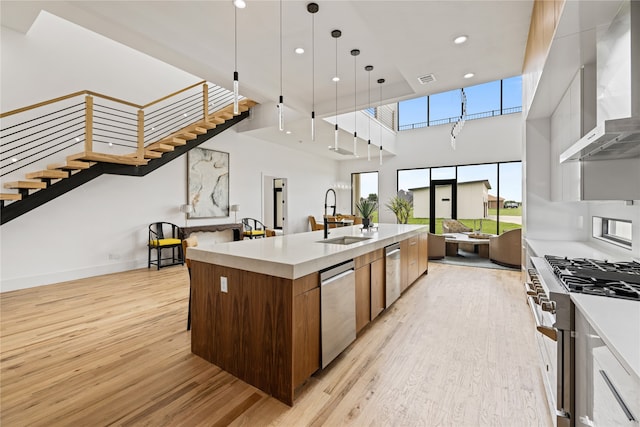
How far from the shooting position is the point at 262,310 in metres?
1.84

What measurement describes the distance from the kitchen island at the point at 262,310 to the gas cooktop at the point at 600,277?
1.35m

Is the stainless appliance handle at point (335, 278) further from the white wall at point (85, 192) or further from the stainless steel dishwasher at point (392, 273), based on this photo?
the white wall at point (85, 192)

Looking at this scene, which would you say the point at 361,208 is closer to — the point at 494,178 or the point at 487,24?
the point at 487,24

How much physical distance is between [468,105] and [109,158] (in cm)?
906

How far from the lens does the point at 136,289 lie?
4.12 meters

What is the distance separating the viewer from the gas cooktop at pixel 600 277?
1226 millimetres

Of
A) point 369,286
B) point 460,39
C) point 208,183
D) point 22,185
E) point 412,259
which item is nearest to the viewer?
point 369,286

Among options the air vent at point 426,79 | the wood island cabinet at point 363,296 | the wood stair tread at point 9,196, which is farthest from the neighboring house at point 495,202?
the wood stair tread at point 9,196

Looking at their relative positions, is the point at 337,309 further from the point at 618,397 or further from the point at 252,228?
the point at 252,228

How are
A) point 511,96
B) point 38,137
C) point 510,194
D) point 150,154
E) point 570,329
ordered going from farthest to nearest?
point 511,96
point 510,194
point 150,154
point 38,137
point 570,329

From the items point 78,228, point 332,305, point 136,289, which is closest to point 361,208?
point 332,305

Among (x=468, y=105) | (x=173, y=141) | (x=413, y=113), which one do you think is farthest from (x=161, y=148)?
(x=468, y=105)

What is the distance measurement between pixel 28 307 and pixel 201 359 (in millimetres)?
2813

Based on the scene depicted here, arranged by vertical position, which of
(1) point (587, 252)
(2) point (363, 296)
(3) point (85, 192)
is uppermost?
(3) point (85, 192)
